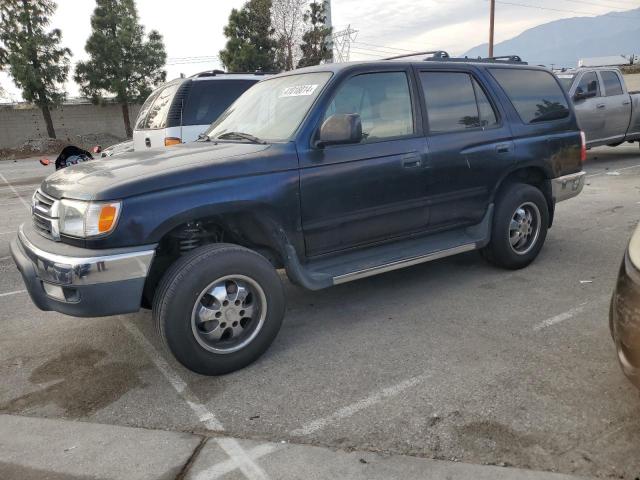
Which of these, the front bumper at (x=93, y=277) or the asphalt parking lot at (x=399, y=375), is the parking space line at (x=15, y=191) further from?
the front bumper at (x=93, y=277)

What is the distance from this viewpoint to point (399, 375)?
10.9 feet

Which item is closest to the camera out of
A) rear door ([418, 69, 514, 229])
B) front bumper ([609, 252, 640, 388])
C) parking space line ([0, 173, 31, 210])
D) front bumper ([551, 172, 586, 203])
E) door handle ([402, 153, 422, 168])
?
front bumper ([609, 252, 640, 388])

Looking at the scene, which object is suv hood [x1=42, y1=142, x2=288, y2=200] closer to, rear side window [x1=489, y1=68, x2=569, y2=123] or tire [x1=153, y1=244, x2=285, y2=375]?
tire [x1=153, y1=244, x2=285, y2=375]

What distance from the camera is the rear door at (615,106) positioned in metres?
11.8

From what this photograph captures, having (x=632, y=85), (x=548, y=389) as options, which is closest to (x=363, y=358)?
(x=548, y=389)

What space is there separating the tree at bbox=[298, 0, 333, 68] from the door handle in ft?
98.7

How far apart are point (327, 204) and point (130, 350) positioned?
1770 millimetres

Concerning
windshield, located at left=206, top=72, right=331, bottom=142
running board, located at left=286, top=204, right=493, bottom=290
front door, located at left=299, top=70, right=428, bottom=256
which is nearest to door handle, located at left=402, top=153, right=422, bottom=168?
front door, located at left=299, top=70, right=428, bottom=256

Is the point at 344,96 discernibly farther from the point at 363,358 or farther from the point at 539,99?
the point at 539,99

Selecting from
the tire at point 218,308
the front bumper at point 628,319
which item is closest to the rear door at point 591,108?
the front bumper at point 628,319

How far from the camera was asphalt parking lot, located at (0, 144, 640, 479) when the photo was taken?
8.87 feet

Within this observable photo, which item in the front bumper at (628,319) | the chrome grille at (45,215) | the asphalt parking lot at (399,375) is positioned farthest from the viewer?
the chrome grille at (45,215)

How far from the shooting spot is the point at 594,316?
4070 millimetres

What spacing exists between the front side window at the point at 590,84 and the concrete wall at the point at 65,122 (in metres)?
29.3
